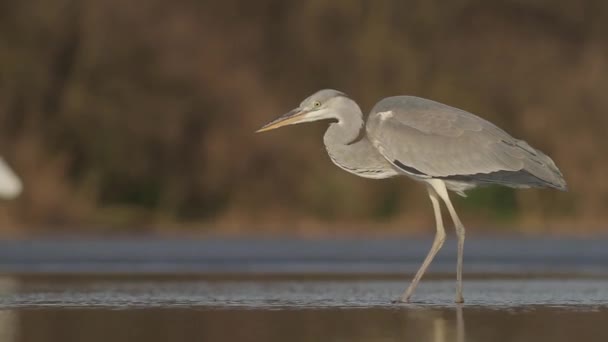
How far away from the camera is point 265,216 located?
19.2 meters

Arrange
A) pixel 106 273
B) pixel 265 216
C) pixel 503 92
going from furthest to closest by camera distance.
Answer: pixel 503 92 < pixel 265 216 < pixel 106 273

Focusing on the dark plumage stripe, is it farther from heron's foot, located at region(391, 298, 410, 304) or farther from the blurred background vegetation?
the blurred background vegetation

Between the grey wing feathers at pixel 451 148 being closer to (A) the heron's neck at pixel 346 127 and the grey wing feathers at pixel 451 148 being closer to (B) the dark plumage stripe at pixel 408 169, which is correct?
(B) the dark plumage stripe at pixel 408 169

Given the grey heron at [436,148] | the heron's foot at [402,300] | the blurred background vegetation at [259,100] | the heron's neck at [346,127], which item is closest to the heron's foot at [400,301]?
the heron's foot at [402,300]

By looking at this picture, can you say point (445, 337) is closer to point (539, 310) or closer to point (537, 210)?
point (539, 310)

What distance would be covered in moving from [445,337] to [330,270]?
6.05 meters

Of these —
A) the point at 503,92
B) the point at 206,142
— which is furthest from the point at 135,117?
the point at 503,92

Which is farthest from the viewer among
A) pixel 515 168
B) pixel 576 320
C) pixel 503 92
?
pixel 503 92

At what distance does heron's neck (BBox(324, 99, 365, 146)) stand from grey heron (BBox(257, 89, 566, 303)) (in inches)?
0.4

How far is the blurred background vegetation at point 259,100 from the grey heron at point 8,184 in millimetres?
301

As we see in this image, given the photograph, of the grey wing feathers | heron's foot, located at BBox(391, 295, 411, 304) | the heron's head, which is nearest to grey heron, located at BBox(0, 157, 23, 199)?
the heron's head

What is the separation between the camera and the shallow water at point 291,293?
8.92m

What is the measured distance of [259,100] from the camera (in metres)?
20.2

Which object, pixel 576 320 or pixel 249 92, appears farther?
pixel 249 92
